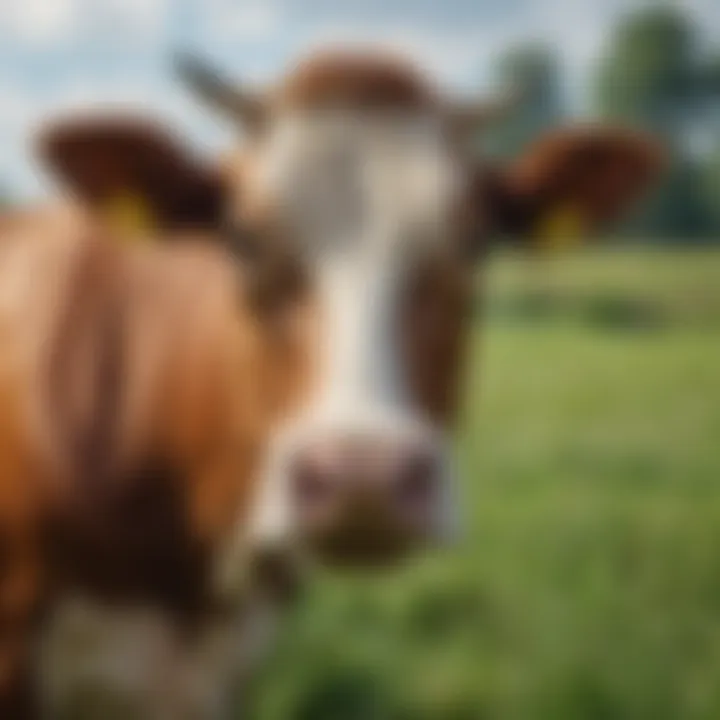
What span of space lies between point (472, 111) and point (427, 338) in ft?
0.56

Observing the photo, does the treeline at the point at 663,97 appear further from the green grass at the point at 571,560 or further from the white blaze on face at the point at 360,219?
the white blaze on face at the point at 360,219

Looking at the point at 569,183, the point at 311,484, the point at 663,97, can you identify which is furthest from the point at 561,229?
the point at 311,484

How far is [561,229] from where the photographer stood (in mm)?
981

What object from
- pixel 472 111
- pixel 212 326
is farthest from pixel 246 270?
pixel 472 111

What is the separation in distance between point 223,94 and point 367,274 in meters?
0.16

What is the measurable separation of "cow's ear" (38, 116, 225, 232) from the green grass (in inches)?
9.9

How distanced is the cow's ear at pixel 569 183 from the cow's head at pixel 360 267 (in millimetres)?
13

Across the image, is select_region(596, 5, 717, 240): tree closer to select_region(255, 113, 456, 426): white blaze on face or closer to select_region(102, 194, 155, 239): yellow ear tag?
select_region(255, 113, 456, 426): white blaze on face

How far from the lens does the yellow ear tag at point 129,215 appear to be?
0.91m

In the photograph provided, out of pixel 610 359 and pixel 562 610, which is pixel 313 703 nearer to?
pixel 562 610

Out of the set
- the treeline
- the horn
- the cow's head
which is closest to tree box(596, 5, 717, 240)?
the treeline

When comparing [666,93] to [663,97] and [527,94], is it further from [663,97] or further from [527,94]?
[527,94]

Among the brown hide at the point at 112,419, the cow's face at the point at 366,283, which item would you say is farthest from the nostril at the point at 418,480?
the brown hide at the point at 112,419

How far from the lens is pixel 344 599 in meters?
1.00
